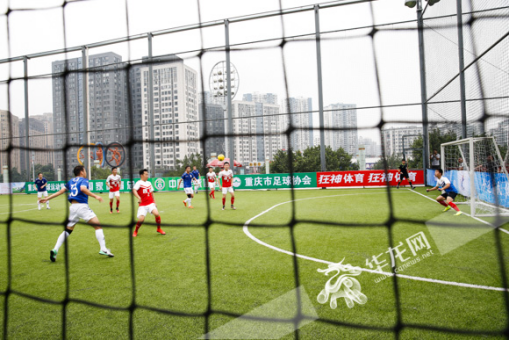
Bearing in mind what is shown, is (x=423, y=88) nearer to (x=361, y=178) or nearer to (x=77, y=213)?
(x=361, y=178)

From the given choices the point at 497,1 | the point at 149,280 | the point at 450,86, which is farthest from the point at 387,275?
the point at 450,86

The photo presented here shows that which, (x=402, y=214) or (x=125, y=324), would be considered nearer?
(x=125, y=324)

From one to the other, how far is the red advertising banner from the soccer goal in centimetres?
512

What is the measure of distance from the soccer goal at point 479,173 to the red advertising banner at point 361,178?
16.8ft

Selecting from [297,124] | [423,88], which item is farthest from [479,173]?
[297,124]

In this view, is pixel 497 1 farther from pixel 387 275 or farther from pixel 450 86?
pixel 387 275

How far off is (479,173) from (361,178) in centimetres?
806

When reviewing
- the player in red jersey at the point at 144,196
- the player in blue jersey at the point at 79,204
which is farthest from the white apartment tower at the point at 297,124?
the player in blue jersey at the point at 79,204

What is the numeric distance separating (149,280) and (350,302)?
7.87 ft

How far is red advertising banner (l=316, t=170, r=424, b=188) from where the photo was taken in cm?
1655

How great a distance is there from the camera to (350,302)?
3.13 metres

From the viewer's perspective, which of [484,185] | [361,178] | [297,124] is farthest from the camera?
[361,178]

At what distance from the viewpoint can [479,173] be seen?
904cm

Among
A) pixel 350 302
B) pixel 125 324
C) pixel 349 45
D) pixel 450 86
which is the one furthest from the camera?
pixel 450 86
